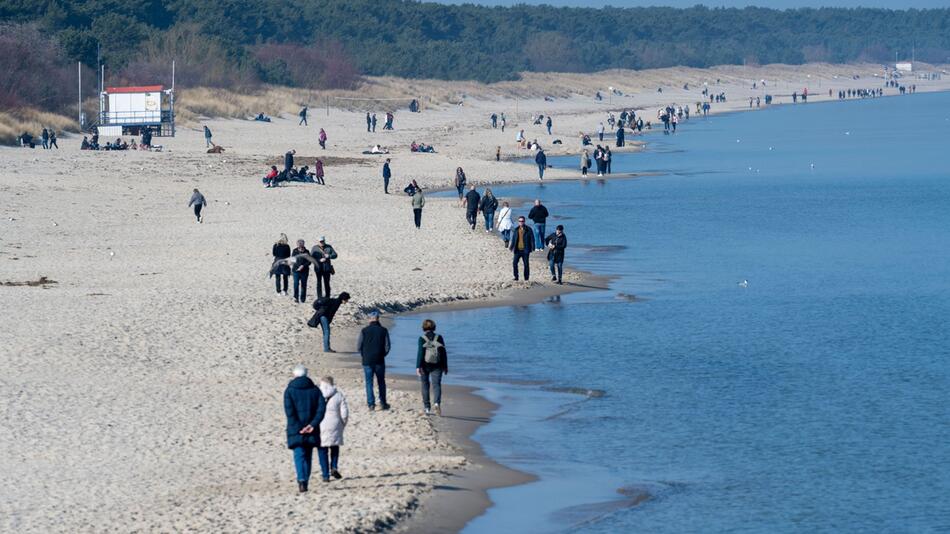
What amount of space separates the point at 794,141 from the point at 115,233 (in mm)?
67598

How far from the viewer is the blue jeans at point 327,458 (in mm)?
16094

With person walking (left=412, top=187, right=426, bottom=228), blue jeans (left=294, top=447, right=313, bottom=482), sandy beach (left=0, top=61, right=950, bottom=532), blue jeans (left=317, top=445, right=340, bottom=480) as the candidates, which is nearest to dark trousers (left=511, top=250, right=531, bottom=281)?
sandy beach (left=0, top=61, right=950, bottom=532)

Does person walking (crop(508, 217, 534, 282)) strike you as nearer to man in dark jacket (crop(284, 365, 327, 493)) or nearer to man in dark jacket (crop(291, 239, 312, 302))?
man in dark jacket (crop(291, 239, 312, 302))

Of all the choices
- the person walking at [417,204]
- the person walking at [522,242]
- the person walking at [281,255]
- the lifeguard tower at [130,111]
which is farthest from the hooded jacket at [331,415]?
the lifeguard tower at [130,111]

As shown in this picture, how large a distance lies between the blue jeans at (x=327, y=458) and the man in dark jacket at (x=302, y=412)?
539 millimetres

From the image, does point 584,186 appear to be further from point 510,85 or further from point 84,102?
point 510,85

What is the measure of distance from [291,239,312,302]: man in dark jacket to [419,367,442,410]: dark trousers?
7041mm

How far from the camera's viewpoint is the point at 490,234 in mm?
41094

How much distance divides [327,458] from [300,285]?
12.4 m

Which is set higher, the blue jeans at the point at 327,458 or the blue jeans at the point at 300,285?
the blue jeans at the point at 300,285

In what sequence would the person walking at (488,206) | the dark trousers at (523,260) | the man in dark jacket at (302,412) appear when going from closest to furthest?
the man in dark jacket at (302,412)
the dark trousers at (523,260)
the person walking at (488,206)

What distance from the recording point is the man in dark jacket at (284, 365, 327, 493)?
15188 millimetres

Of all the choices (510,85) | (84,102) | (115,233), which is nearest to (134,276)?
(115,233)

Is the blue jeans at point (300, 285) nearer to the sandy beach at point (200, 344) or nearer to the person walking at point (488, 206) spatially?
the sandy beach at point (200, 344)
